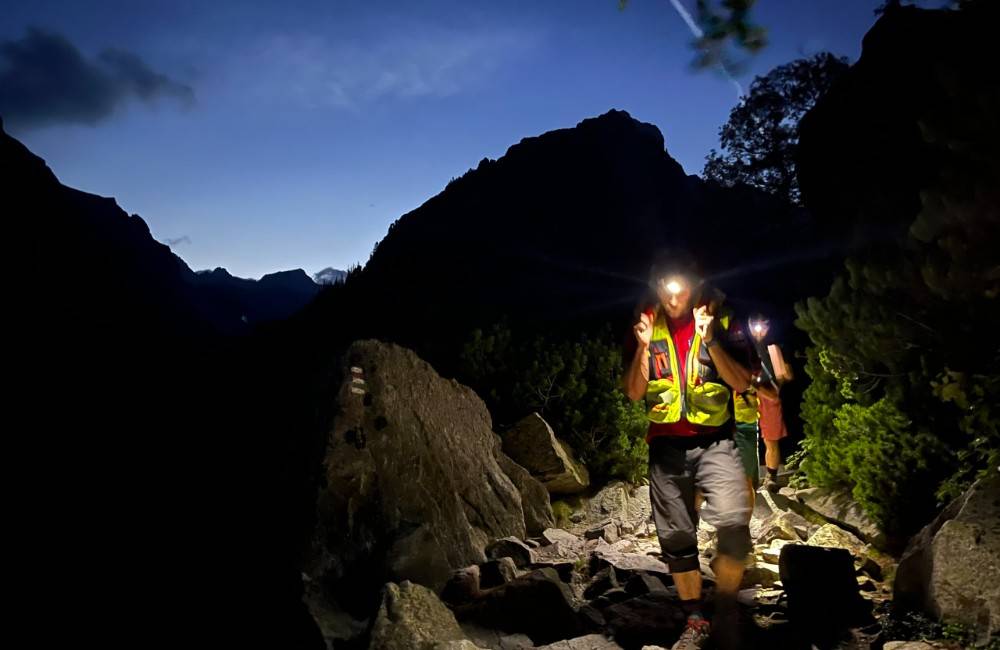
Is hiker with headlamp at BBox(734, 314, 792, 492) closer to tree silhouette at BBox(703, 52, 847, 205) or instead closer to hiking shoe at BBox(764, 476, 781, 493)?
hiking shoe at BBox(764, 476, 781, 493)

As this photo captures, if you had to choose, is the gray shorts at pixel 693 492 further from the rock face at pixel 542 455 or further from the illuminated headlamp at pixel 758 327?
the rock face at pixel 542 455

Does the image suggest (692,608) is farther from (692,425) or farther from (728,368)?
(728,368)

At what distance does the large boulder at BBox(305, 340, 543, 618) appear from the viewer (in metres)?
4.61

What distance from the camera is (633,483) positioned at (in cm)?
805

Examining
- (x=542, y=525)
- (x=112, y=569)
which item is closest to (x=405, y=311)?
(x=542, y=525)

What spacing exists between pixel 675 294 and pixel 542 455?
403 cm

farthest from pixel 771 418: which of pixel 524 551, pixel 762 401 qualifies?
pixel 524 551

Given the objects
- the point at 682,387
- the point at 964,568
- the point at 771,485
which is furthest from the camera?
the point at 771,485

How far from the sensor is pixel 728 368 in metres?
3.47

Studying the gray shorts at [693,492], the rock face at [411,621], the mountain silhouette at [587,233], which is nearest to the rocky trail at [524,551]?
the rock face at [411,621]

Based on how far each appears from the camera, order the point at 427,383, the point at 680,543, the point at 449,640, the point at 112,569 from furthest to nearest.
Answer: the point at 112,569 < the point at 427,383 < the point at 680,543 < the point at 449,640

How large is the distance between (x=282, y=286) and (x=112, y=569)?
88.2 metres

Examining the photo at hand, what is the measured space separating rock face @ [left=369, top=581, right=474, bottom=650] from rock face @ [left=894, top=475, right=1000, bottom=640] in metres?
2.88

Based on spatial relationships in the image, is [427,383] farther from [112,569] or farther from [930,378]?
[112,569]
